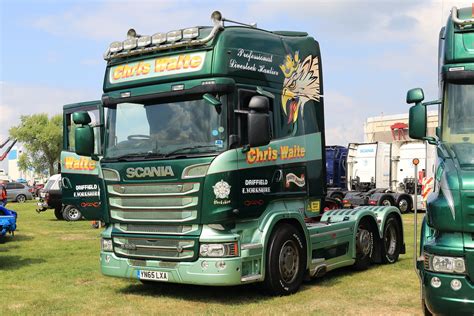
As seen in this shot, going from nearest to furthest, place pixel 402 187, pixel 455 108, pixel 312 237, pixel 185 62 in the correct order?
pixel 455 108
pixel 185 62
pixel 312 237
pixel 402 187

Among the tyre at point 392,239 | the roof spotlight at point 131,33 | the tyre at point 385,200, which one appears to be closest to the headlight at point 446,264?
the roof spotlight at point 131,33

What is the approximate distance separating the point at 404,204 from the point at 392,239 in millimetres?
14175

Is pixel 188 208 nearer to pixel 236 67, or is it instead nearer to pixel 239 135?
Result: pixel 239 135

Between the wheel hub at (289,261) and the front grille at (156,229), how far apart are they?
1.45 meters

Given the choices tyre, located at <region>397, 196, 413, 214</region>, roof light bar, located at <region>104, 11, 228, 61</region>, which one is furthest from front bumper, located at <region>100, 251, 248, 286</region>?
tyre, located at <region>397, 196, 413, 214</region>

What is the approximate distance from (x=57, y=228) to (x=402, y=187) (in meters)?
15.5

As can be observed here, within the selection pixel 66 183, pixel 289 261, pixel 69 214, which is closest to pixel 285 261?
pixel 289 261

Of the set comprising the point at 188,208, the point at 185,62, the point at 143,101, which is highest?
the point at 185,62

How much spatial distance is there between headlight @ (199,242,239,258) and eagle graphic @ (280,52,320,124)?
2249 mm

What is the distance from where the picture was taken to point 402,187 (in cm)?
2645

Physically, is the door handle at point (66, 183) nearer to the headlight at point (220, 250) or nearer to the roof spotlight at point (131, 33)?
the roof spotlight at point (131, 33)

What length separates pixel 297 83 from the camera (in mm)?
8938

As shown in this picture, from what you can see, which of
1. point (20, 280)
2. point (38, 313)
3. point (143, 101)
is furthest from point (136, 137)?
point (20, 280)

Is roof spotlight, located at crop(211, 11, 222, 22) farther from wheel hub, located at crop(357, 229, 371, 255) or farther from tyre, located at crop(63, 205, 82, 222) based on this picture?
tyre, located at crop(63, 205, 82, 222)
